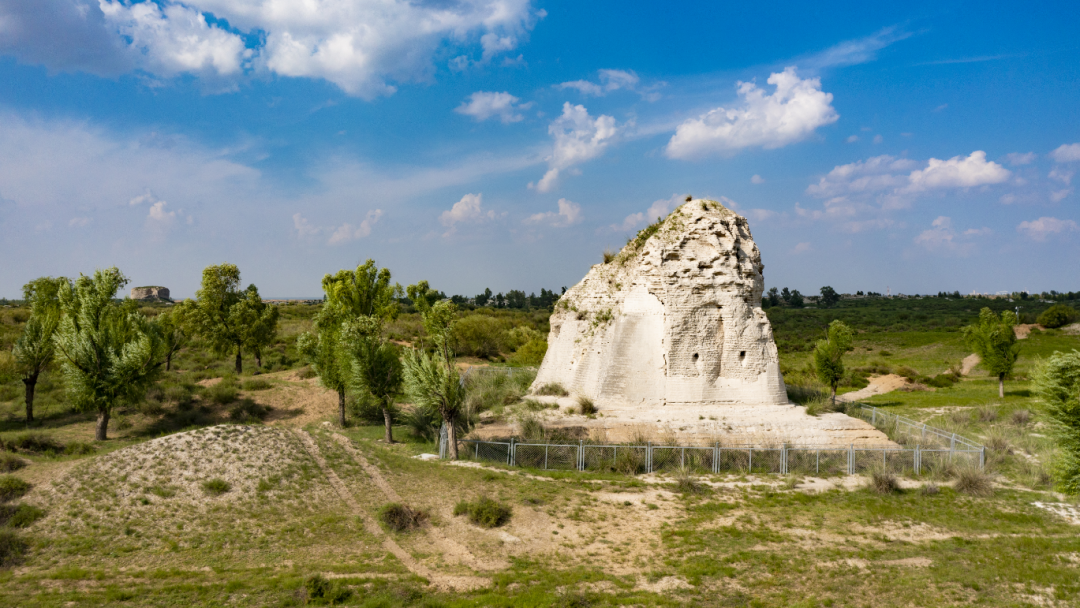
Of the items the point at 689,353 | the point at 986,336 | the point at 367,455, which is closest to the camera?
the point at 367,455

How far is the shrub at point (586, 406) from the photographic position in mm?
20828

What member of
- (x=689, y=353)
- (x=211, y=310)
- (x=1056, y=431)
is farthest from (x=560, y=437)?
(x=211, y=310)

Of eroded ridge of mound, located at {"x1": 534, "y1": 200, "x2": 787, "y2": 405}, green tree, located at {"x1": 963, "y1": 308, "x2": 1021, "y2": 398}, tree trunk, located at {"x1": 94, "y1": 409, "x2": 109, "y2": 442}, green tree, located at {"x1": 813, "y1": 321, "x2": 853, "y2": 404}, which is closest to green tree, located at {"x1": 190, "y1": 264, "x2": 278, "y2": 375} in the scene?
tree trunk, located at {"x1": 94, "y1": 409, "x2": 109, "y2": 442}

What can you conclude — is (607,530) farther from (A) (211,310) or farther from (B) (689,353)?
(A) (211,310)

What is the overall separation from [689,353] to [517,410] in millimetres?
6958

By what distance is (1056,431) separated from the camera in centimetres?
1154

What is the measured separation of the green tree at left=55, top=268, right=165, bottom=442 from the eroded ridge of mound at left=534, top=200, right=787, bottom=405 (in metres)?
17.7

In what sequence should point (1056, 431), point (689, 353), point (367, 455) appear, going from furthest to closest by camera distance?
point (689, 353), point (367, 455), point (1056, 431)

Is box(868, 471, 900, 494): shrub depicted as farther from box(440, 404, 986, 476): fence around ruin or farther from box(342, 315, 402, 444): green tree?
box(342, 315, 402, 444): green tree

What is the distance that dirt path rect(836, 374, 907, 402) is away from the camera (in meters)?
37.0

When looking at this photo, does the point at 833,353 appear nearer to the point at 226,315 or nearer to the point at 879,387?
the point at 879,387

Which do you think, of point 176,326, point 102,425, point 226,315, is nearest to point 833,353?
point 102,425

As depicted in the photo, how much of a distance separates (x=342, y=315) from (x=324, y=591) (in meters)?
22.1

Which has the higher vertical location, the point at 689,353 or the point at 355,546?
the point at 689,353
